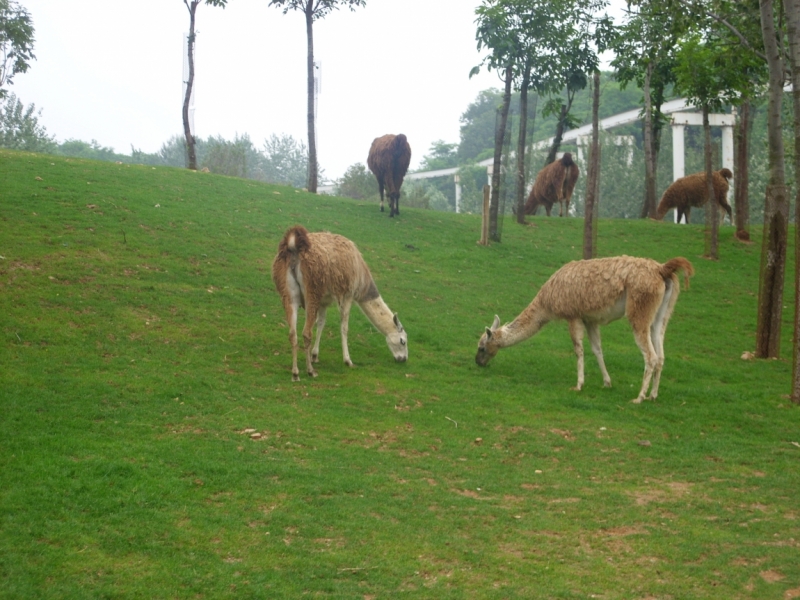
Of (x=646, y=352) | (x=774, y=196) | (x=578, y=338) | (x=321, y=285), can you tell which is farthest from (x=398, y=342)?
(x=774, y=196)

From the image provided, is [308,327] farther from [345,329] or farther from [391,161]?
[391,161]

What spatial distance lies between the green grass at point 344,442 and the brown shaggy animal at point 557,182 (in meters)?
10.4

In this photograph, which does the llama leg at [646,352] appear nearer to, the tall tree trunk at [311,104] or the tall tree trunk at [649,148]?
the tall tree trunk at [649,148]

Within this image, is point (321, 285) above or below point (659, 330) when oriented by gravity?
above

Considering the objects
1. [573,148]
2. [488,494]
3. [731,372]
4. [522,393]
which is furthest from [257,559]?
[573,148]

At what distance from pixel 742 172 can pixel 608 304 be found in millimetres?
12232

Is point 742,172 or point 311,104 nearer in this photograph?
point 742,172

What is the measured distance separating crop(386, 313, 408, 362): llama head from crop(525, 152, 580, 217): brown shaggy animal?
1552cm

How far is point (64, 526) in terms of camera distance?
591cm

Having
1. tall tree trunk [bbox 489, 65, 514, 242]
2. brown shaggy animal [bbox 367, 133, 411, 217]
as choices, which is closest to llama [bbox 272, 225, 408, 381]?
tall tree trunk [bbox 489, 65, 514, 242]

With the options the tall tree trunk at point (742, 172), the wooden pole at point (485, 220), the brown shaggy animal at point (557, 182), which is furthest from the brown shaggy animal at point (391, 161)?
the tall tree trunk at point (742, 172)

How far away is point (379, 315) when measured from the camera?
12.4m

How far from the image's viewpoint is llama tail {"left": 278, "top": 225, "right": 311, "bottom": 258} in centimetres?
1052

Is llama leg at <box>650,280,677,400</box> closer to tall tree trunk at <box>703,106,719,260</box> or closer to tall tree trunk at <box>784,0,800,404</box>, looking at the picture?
tall tree trunk at <box>784,0,800,404</box>
